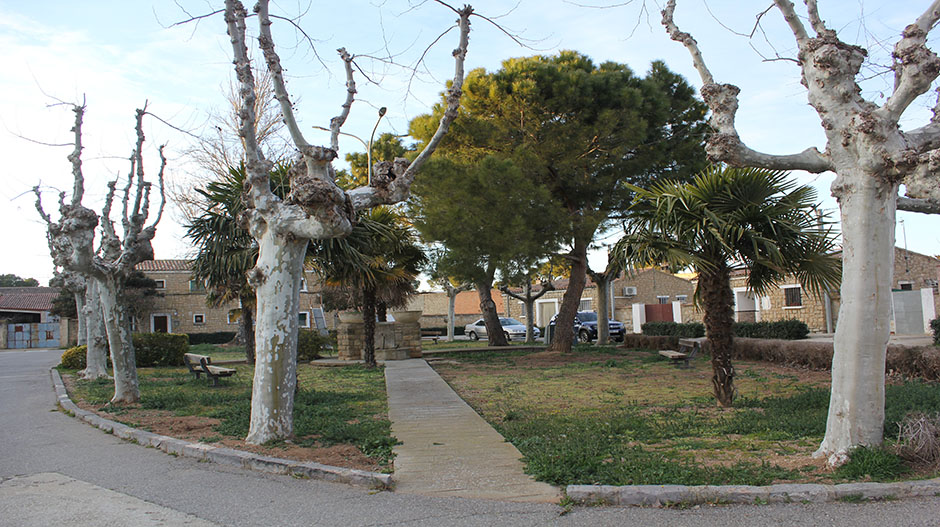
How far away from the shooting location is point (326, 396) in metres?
11.3

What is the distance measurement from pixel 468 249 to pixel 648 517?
14.0m

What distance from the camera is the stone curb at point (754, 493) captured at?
4.91 meters

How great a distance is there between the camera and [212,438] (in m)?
7.59

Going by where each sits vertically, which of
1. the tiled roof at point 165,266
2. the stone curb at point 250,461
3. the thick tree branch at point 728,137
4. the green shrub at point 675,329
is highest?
the tiled roof at point 165,266

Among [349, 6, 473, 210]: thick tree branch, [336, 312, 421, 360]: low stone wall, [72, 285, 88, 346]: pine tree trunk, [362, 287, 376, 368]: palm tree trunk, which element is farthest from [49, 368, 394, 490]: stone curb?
[72, 285, 88, 346]: pine tree trunk

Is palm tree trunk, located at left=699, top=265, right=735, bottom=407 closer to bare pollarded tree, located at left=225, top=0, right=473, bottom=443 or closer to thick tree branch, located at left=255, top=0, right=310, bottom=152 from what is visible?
bare pollarded tree, located at left=225, top=0, right=473, bottom=443

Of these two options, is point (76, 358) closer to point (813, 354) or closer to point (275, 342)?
point (275, 342)

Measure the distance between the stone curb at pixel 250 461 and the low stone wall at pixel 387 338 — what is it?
38.6ft

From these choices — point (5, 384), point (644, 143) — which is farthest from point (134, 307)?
point (644, 143)

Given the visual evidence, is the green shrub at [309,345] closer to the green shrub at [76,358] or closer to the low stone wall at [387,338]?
the low stone wall at [387,338]

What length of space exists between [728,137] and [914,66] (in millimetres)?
1594

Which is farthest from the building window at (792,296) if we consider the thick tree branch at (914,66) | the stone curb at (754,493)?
the stone curb at (754,493)

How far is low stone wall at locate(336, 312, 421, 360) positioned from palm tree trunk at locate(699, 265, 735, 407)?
12426 millimetres

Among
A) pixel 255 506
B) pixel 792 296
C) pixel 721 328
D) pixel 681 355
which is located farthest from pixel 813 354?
pixel 792 296
